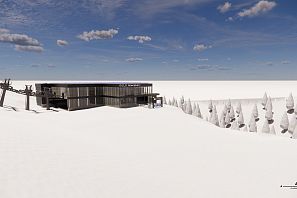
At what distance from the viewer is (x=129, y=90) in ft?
148

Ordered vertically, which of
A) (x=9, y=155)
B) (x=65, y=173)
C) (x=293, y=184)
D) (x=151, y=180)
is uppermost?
(x=9, y=155)

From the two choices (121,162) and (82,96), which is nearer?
(121,162)

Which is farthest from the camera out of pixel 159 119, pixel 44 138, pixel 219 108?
pixel 219 108

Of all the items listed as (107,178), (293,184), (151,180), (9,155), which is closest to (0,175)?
(9,155)

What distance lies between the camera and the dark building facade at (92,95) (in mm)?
39969

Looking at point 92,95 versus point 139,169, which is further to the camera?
point 92,95

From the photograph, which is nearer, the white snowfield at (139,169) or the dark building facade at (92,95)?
the white snowfield at (139,169)

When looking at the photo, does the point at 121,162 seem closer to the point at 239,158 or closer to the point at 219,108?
the point at 239,158

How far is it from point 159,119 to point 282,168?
1979cm

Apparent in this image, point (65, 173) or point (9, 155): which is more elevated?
point (9, 155)

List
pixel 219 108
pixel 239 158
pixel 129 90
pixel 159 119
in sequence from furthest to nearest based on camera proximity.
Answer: pixel 219 108 < pixel 129 90 < pixel 159 119 < pixel 239 158

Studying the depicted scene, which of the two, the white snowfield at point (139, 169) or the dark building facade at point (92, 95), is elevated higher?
the dark building facade at point (92, 95)

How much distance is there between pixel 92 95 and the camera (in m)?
44.5

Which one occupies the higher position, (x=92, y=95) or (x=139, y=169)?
(x=92, y=95)
